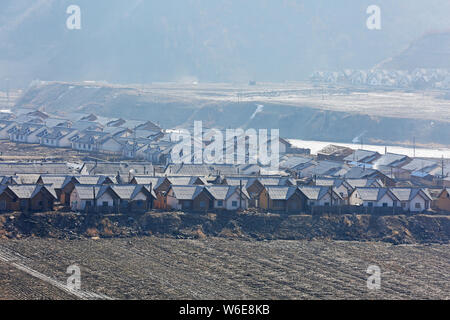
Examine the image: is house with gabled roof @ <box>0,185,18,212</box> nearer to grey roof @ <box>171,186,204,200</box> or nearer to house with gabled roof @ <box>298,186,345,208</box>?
grey roof @ <box>171,186,204,200</box>

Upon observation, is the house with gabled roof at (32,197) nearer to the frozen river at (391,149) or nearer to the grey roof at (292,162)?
the grey roof at (292,162)

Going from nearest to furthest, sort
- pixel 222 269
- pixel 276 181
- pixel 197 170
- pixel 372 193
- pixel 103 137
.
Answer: pixel 222 269 < pixel 372 193 < pixel 276 181 < pixel 197 170 < pixel 103 137

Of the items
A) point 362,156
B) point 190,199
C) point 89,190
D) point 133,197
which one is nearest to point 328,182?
point 190,199

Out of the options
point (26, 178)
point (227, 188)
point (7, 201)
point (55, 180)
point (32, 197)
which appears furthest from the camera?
point (26, 178)

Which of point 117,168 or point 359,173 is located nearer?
point 117,168

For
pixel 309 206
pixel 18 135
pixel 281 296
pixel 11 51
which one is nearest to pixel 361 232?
pixel 309 206

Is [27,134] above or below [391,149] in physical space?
above

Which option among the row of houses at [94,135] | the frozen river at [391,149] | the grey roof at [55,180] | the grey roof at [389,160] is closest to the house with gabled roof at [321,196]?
the grey roof at [55,180]

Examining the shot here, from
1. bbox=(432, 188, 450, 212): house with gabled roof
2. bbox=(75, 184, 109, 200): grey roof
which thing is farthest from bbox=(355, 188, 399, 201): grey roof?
bbox=(75, 184, 109, 200): grey roof

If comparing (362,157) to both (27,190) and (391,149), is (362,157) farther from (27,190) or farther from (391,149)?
(27,190)
